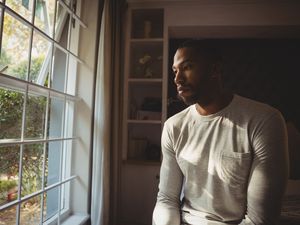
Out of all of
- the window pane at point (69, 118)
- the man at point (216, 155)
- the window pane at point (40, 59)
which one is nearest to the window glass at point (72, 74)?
the window pane at point (69, 118)

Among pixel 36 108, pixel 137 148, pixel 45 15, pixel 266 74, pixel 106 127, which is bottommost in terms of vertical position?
pixel 137 148

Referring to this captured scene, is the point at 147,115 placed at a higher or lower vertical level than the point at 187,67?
lower

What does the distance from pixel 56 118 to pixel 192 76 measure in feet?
3.52

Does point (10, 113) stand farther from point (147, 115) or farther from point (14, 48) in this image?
point (147, 115)

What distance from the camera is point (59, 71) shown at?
171cm

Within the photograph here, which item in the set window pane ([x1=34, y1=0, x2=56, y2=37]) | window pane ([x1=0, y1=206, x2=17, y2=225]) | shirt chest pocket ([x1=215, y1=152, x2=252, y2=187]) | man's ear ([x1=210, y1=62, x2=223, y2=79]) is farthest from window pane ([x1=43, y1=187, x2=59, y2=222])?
man's ear ([x1=210, y1=62, x2=223, y2=79])

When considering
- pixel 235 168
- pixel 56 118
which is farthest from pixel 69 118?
pixel 235 168

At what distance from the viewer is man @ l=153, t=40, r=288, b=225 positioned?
917 millimetres

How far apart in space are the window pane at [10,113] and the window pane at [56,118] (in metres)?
0.32

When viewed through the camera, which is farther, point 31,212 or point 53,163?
point 53,163

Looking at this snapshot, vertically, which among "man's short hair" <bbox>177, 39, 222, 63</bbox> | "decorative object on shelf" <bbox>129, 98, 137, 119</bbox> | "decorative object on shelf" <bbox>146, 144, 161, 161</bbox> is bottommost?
"decorative object on shelf" <bbox>146, 144, 161, 161</bbox>

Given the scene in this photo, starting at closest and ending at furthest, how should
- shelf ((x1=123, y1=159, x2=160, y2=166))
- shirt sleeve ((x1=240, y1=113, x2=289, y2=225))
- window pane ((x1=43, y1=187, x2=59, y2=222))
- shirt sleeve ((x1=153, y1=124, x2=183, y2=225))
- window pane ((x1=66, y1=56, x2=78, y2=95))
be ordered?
shirt sleeve ((x1=240, y1=113, x2=289, y2=225)) → shirt sleeve ((x1=153, y1=124, x2=183, y2=225)) → window pane ((x1=43, y1=187, x2=59, y2=222)) → window pane ((x1=66, y1=56, x2=78, y2=95)) → shelf ((x1=123, y1=159, x2=160, y2=166))

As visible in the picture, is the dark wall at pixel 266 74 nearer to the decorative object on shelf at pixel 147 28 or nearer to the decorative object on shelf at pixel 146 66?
the decorative object on shelf at pixel 146 66

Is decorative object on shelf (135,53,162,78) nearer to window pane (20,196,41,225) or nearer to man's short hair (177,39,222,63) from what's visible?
man's short hair (177,39,222,63)
